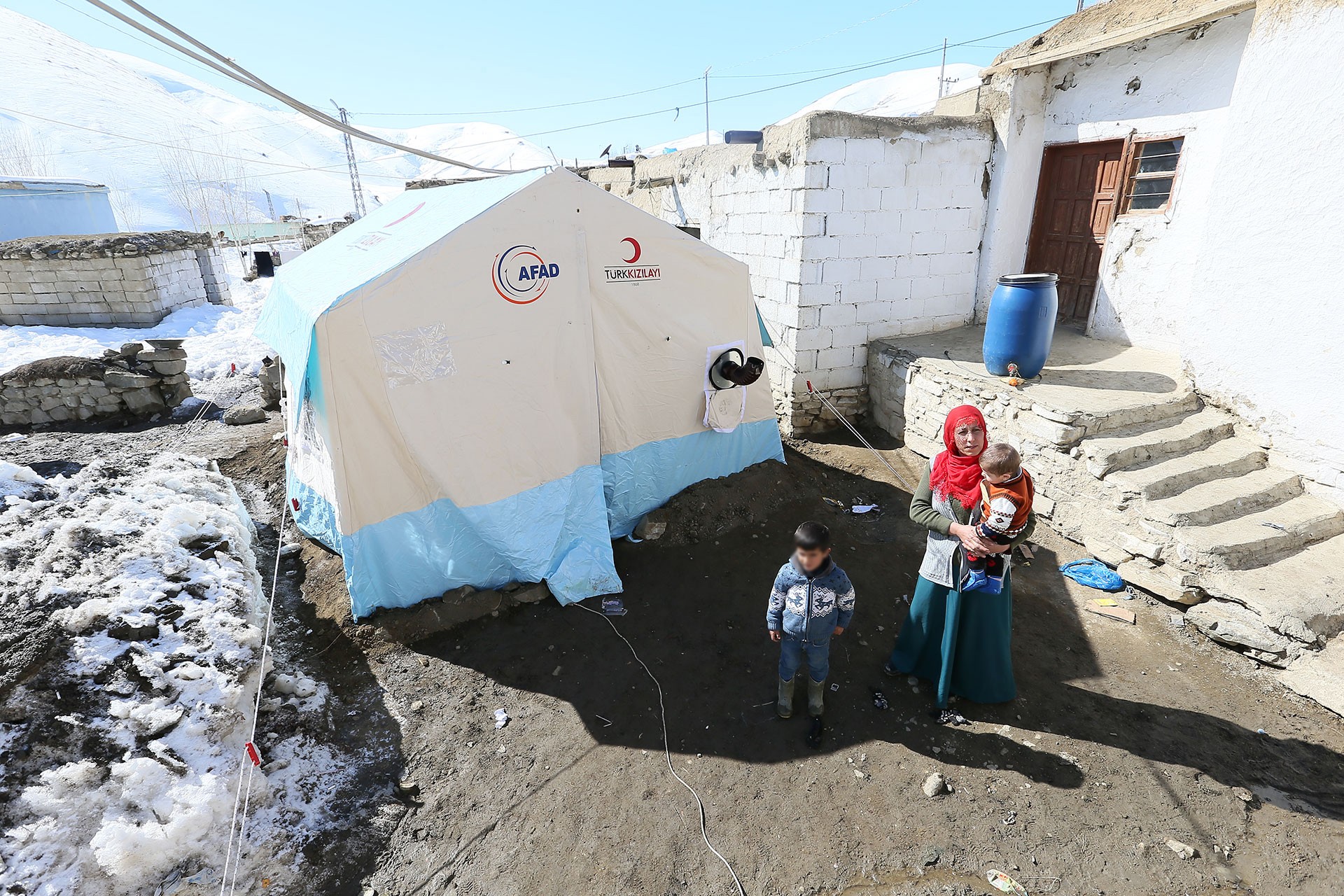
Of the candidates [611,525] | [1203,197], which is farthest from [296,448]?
[1203,197]

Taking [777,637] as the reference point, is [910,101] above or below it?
above

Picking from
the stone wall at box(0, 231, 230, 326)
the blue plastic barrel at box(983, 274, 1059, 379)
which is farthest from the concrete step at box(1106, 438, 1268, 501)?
the stone wall at box(0, 231, 230, 326)

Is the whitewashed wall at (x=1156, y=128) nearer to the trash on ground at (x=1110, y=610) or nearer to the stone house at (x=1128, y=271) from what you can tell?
the stone house at (x=1128, y=271)

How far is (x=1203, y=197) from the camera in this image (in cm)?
569

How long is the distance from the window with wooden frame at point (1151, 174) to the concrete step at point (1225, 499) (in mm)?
2939

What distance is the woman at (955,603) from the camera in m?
3.03

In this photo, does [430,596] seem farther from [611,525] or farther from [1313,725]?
[1313,725]

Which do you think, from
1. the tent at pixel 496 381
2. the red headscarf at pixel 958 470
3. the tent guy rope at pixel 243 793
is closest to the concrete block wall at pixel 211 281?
the tent at pixel 496 381

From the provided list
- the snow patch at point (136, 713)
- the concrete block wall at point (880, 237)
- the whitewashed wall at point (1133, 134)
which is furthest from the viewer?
the concrete block wall at point (880, 237)

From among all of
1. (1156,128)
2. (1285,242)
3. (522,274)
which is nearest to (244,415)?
(522,274)

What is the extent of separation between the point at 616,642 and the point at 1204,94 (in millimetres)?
7052

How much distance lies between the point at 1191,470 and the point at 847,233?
3.68 metres

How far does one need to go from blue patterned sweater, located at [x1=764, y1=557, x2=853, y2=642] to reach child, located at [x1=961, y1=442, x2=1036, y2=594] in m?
0.66

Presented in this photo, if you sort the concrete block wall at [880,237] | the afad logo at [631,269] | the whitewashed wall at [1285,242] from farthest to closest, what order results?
the concrete block wall at [880,237], the afad logo at [631,269], the whitewashed wall at [1285,242]
